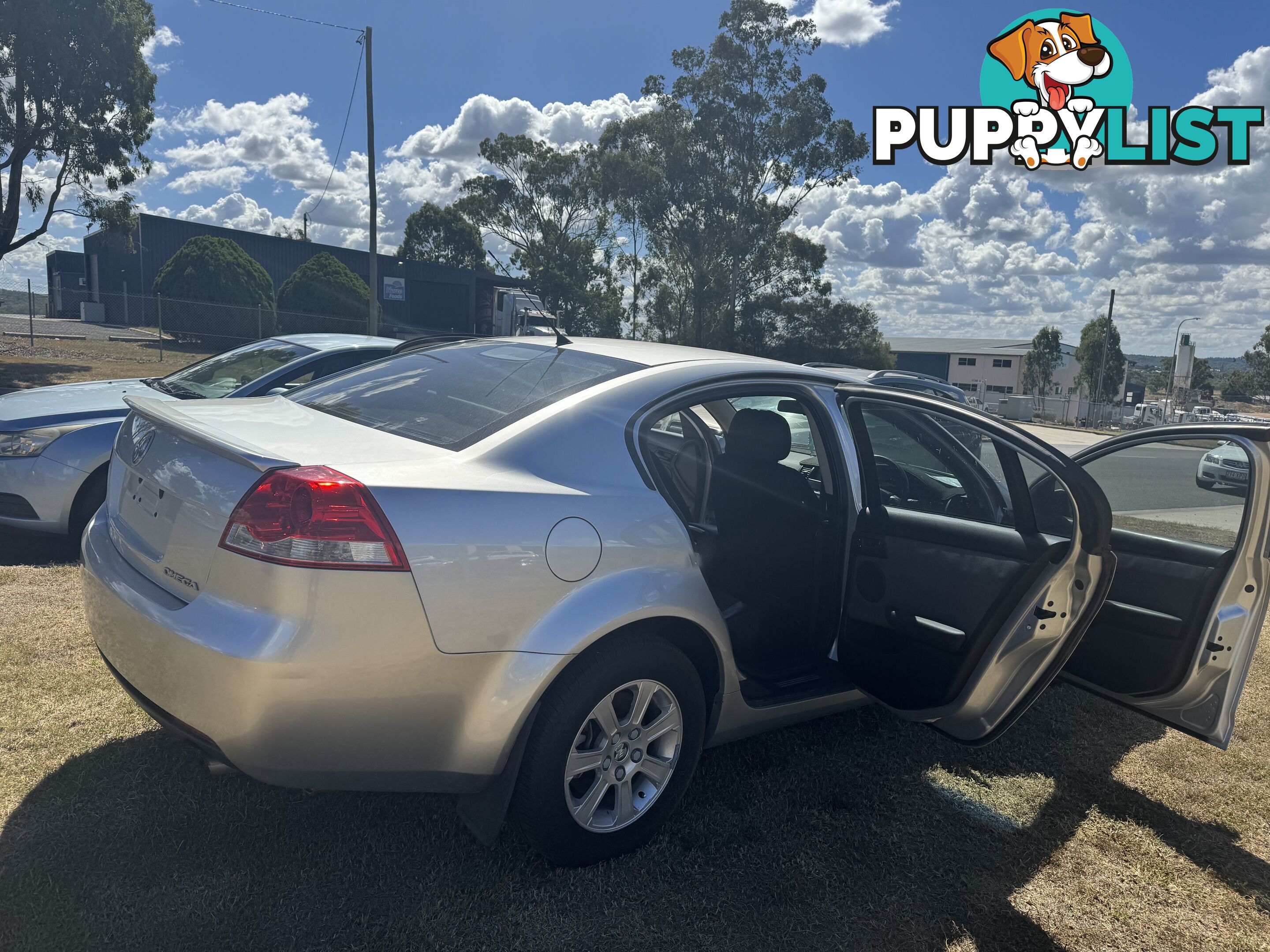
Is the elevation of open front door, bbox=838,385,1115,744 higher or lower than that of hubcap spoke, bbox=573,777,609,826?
higher

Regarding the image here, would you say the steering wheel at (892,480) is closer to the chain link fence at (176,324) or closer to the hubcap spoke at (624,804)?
the hubcap spoke at (624,804)

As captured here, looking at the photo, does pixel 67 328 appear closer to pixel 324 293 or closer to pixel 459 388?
pixel 324 293

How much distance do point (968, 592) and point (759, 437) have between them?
3.37 ft

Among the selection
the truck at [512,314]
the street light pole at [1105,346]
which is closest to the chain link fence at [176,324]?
the truck at [512,314]

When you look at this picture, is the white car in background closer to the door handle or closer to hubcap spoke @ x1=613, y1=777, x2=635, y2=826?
the door handle

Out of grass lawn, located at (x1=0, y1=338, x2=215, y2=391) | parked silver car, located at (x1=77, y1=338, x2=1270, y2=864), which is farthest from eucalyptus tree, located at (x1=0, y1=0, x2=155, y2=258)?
parked silver car, located at (x1=77, y1=338, x2=1270, y2=864)

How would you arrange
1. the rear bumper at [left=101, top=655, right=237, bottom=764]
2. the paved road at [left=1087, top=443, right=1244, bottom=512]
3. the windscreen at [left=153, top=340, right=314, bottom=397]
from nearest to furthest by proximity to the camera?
the rear bumper at [left=101, top=655, right=237, bottom=764] → the paved road at [left=1087, top=443, right=1244, bottom=512] → the windscreen at [left=153, top=340, right=314, bottom=397]

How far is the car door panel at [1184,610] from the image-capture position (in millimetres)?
3111

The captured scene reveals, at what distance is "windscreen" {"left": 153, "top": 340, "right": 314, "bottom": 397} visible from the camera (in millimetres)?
5730

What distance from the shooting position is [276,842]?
8.72 feet

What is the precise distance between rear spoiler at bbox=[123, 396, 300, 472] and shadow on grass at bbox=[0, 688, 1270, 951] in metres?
1.20

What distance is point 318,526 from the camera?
2145 millimetres

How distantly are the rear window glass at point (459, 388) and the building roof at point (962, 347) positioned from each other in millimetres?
65531

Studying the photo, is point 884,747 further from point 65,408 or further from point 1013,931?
point 65,408
